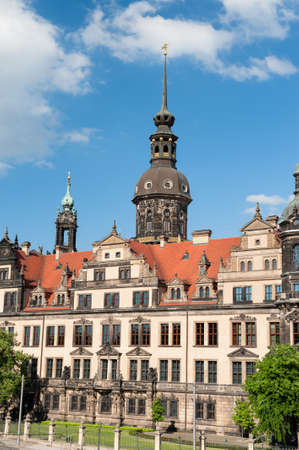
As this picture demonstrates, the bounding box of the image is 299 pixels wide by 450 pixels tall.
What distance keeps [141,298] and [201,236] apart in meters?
A: 10.1

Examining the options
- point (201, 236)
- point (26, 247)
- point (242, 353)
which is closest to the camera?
point (242, 353)

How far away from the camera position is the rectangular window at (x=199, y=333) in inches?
2279

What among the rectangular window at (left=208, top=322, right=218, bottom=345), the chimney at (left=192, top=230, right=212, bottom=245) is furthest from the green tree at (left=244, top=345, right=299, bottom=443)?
the chimney at (left=192, top=230, right=212, bottom=245)

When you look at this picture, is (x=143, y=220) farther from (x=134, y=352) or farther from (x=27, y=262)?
(x=134, y=352)

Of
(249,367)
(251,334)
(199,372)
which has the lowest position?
(199,372)

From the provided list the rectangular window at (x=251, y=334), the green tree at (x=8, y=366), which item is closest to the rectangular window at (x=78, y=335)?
the green tree at (x=8, y=366)

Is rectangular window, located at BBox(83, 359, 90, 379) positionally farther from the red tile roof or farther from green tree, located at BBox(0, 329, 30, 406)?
the red tile roof

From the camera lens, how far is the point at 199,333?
58.2 m

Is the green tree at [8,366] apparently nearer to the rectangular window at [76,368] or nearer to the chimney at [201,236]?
the rectangular window at [76,368]

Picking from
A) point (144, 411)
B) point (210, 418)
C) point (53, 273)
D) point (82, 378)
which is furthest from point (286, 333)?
point (53, 273)

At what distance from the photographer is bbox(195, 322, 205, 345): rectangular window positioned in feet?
190

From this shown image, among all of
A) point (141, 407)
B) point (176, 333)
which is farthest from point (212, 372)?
point (141, 407)

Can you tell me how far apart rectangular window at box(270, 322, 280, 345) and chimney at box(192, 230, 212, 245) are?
14.5 meters

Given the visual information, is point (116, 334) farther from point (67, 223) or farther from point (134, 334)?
point (67, 223)
